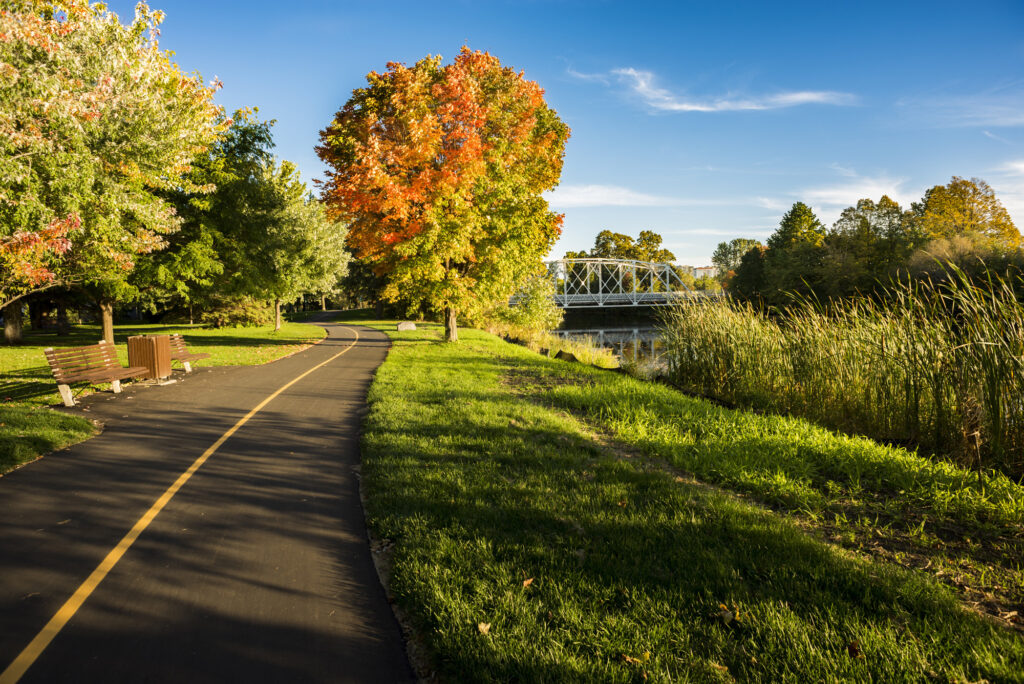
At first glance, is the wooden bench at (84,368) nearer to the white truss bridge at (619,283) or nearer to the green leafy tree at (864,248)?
the green leafy tree at (864,248)

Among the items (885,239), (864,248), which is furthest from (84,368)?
(885,239)

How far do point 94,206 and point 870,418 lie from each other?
1787 centimetres

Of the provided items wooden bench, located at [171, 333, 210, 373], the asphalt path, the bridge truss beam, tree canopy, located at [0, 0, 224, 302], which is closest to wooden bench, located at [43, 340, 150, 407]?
wooden bench, located at [171, 333, 210, 373]

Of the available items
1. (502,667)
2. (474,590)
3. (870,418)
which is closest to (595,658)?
(502,667)

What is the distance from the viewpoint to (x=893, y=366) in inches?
307

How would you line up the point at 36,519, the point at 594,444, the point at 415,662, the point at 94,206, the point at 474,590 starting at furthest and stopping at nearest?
the point at 94,206 < the point at 594,444 < the point at 36,519 < the point at 474,590 < the point at 415,662

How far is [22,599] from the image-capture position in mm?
3619

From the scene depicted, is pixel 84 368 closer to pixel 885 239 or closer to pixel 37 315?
pixel 37 315

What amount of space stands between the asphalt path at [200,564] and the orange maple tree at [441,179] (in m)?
11.1

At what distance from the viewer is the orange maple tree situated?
1741 centimetres

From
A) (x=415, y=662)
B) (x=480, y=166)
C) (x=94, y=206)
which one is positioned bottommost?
(x=415, y=662)

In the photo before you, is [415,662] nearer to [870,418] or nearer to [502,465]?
[502,465]

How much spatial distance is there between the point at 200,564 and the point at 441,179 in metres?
15.4

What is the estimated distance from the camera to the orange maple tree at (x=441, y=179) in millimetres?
17406
